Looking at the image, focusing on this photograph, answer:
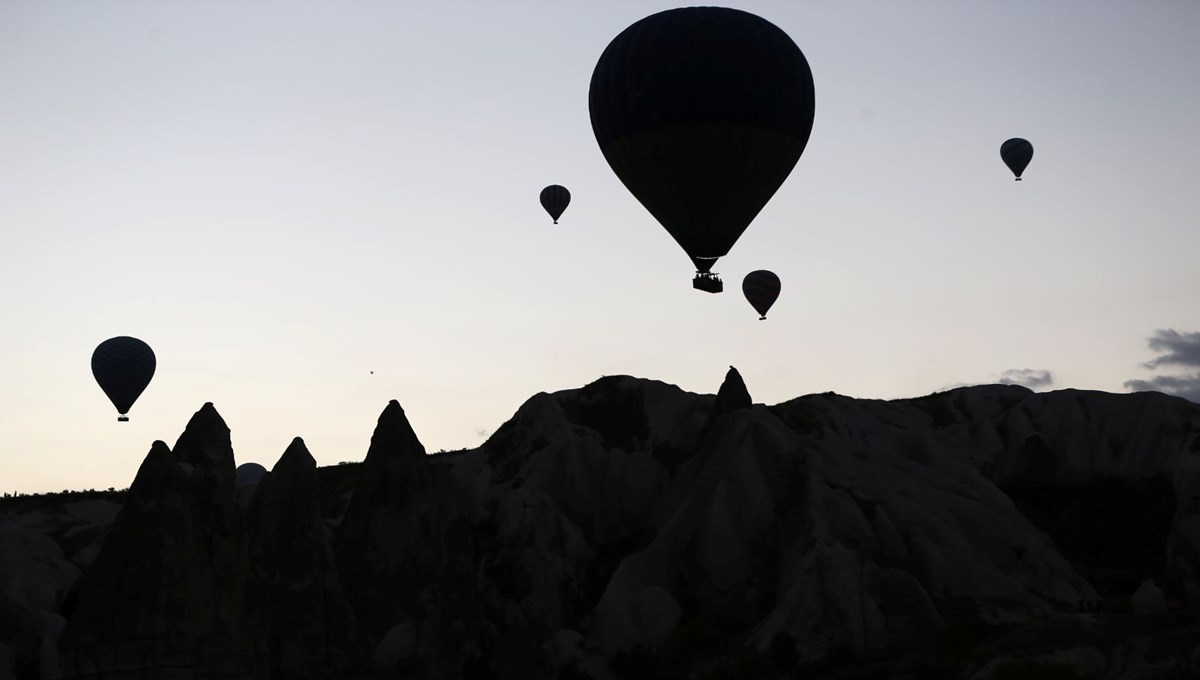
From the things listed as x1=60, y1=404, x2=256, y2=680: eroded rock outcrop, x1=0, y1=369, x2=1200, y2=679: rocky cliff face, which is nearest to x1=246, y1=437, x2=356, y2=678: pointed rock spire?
x1=0, y1=369, x2=1200, y2=679: rocky cliff face

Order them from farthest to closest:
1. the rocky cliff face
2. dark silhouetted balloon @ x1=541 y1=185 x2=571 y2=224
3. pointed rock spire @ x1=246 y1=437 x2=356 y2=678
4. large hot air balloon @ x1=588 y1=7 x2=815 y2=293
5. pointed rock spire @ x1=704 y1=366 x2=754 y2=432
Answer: dark silhouetted balloon @ x1=541 y1=185 x2=571 y2=224
pointed rock spire @ x1=704 y1=366 x2=754 y2=432
large hot air balloon @ x1=588 y1=7 x2=815 y2=293
pointed rock spire @ x1=246 y1=437 x2=356 y2=678
the rocky cliff face

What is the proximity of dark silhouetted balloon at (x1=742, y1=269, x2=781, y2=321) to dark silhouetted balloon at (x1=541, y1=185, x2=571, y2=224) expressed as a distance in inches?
Result: 429

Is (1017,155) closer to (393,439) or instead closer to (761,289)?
(761,289)

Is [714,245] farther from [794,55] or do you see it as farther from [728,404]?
[728,404]

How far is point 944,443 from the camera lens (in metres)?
87.0

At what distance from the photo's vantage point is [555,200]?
80.1m

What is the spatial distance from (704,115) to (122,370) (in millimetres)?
38323

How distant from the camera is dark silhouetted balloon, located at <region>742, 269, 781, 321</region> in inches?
3239

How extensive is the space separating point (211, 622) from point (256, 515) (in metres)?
11.9

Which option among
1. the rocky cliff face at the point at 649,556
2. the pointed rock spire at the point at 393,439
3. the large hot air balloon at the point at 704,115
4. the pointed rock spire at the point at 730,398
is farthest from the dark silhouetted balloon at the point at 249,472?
the large hot air balloon at the point at 704,115

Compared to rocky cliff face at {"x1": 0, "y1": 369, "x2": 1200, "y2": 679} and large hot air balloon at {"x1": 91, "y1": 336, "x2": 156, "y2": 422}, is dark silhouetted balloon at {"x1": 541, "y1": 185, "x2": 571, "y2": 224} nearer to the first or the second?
rocky cliff face at {"x1": 0, "y1": 369, "x2": 1200, "y2": 679}

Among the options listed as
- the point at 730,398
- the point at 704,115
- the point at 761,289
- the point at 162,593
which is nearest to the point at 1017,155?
the point at 761,289

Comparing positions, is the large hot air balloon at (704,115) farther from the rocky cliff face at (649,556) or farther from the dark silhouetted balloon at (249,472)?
the dark silhouetted balloon at (249,472)

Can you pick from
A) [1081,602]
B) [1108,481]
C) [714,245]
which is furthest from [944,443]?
[714,245]
